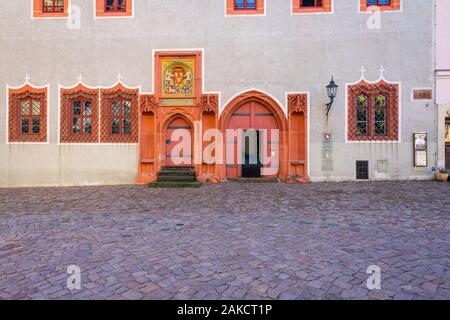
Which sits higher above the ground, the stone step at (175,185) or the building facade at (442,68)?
the building facade at (442,68)

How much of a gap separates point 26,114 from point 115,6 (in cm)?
601

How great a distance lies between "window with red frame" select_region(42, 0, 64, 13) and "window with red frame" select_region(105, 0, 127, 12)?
197 centimetres

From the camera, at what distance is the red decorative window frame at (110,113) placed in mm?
12547

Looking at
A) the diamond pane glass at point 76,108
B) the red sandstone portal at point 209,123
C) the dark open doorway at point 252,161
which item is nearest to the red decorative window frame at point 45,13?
the diamond pane glass at point 76,108

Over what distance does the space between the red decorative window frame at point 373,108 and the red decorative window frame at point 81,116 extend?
10608mm

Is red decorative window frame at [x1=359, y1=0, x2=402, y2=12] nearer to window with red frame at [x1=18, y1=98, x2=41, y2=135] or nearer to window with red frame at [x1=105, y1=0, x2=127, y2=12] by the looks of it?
window with red frame at [x1=105, y1=0, x2=127, y2=12]

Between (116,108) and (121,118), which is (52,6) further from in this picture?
(121,118)

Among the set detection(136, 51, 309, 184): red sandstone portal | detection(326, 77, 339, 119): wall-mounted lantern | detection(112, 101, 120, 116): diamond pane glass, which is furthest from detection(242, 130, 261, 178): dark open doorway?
detection(112, 101, 120, 116): diamond pane glass

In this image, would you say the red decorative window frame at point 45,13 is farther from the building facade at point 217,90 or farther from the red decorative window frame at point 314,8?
the red decorative window frame at point 314,8

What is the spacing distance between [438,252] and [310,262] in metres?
1.80

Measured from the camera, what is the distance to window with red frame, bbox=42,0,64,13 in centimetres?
1286

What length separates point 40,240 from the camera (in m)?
4.55

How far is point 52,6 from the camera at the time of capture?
12.9 meters
